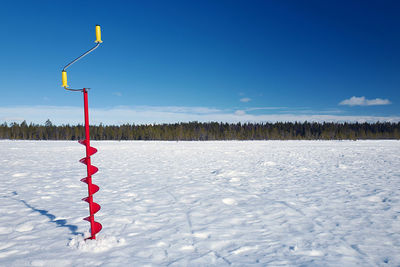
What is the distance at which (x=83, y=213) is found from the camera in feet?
18.3

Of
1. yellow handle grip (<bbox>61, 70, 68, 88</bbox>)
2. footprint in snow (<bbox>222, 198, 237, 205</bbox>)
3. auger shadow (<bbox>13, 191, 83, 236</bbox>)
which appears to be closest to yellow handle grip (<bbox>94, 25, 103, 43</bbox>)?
yellow handle grip (<bbox>61, 70, 68, 88</bbox>)

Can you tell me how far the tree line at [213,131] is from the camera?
9681 centimetres

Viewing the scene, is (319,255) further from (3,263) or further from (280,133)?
(280,133)

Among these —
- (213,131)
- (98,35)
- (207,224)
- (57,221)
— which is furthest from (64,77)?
(213,131)

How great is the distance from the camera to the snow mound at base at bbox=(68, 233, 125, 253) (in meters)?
3.80

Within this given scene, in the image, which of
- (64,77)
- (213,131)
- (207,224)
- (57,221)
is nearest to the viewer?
(64,77)

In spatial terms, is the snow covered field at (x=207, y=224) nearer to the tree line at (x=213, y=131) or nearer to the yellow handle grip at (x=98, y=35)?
the yellow handle grip at (x=98, y=35)

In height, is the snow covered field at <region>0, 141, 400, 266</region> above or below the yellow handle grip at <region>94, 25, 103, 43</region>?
below

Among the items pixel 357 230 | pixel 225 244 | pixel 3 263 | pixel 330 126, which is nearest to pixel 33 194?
pixel 3 263

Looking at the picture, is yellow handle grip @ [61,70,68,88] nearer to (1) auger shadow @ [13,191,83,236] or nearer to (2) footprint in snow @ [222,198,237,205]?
(1) auger shadow @ [13,191,83,236]

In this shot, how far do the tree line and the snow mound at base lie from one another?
9024 cm

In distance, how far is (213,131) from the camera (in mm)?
101000

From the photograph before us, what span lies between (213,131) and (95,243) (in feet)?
320

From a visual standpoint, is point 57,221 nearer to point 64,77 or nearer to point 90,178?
point 90,178
